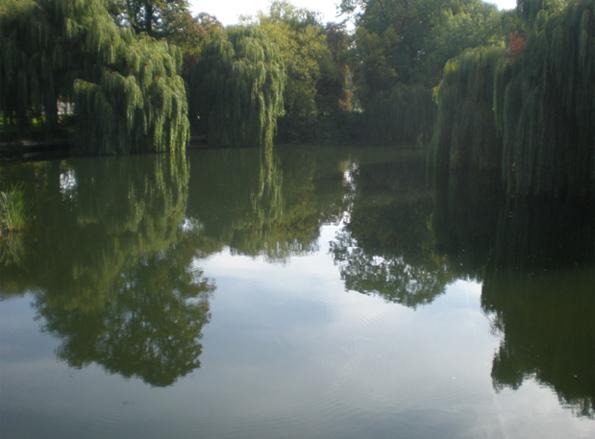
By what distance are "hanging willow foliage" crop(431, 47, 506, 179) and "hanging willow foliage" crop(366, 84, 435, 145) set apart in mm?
15749

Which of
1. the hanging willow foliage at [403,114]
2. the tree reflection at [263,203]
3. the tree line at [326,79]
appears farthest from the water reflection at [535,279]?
the hanging willow foliage at [403,114]

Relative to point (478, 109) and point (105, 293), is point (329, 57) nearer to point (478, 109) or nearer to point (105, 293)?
point (478, 109)

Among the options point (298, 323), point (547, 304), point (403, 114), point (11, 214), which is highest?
point (403, 114)

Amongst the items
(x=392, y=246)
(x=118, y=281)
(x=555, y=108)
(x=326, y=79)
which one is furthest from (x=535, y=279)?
(x=326, y=79)

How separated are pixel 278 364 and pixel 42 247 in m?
5.09

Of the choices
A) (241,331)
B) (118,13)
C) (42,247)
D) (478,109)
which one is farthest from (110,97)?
(241,331)

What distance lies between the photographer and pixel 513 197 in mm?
13438

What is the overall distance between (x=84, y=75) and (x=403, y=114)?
1817 cm

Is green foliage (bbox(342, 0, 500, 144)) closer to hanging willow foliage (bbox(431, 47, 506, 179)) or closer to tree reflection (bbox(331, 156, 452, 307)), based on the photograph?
hanging willow foliage (bbox(431, 47, 506, 179))

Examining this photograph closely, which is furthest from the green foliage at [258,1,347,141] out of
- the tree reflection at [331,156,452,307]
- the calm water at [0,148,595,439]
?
the calm water at [0,148,595,439]

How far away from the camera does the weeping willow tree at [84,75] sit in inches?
855

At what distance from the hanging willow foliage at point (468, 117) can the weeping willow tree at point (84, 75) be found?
10188 mm

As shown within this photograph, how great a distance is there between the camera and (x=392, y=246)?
976 centimetres

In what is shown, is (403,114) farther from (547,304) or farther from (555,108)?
(547,304)
